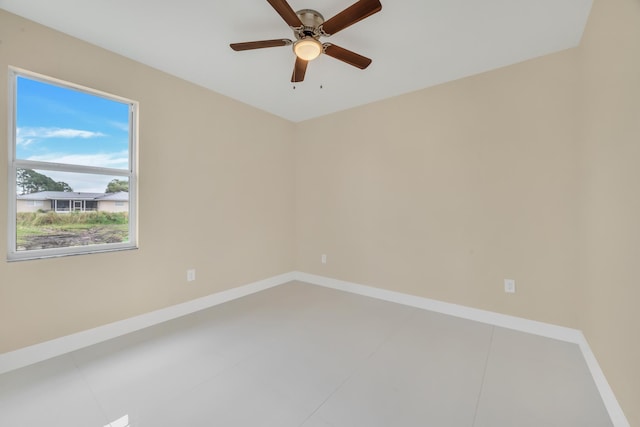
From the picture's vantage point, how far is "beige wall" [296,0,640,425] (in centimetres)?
137

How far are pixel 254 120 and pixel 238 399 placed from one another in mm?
3081

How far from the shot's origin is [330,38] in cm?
209

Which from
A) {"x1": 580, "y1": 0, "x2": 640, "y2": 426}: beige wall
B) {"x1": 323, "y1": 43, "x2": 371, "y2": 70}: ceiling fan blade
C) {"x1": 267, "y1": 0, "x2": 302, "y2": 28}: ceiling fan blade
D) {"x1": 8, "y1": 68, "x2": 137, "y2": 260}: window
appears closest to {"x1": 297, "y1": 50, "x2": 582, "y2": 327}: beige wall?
{"x1": 580, "y1": 0, "x2": 640, "y2": 426}: beige wall

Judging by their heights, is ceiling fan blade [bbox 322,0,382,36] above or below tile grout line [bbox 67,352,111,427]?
above

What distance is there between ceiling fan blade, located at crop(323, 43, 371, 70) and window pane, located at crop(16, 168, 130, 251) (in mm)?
2138

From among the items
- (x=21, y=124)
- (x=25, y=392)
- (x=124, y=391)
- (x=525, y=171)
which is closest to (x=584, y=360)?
(x=525, y=171)

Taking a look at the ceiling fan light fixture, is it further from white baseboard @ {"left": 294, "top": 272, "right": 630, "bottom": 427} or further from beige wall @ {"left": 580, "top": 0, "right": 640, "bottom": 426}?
white baseboard @ {"left": 294, "top": 272, "right": 630, "bottom": 427}

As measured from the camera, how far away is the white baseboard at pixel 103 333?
5.96 feet

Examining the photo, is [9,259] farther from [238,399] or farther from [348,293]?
[348,293]

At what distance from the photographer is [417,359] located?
76.5 inches

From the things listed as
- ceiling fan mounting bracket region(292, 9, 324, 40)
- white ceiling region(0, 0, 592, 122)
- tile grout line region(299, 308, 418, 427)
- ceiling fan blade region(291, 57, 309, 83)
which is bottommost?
tile grout line region(299, 308, 418, 427)

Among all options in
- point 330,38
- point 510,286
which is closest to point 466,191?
point 510,286

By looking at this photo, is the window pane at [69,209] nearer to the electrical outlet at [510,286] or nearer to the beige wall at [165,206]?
the beige wall at [165,206]

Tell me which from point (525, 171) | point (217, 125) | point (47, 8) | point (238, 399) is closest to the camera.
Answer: point (238, 399)
